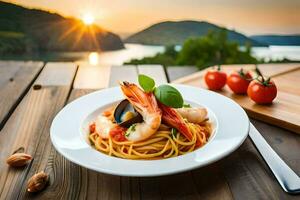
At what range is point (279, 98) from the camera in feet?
6.81

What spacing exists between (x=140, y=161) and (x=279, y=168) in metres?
0.43

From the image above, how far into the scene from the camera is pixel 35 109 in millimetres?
1975

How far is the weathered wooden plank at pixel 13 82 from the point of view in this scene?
2022 millimetres

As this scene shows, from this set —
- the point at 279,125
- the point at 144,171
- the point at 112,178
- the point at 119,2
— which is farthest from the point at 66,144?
the point at 119,2

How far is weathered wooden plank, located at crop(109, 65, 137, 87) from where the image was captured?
258 cm

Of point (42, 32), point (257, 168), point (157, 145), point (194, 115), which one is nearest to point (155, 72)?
point (194, 115)

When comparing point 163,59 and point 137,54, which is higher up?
point 163,59

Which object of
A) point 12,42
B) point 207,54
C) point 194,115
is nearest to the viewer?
point 194,115

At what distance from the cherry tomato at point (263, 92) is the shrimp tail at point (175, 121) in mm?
577

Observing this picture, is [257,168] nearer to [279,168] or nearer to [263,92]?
[279,168]

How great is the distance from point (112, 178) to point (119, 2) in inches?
144

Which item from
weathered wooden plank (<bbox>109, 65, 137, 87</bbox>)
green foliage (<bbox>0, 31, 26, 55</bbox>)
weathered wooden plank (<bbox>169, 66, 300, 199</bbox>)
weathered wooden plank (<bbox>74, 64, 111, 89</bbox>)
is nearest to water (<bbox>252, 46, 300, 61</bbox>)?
weathered wooden plank (<bbox>109, 65, 137, 87</bbox>)

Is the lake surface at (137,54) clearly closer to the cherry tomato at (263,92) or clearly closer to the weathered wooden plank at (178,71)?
the weathered wooden plank at (178,71)

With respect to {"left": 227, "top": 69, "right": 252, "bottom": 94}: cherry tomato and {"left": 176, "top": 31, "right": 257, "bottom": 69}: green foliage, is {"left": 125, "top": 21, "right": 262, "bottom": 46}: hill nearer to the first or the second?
{"left": 176, "top": 31, "right": 257, "bottom": 69}: green foliage
